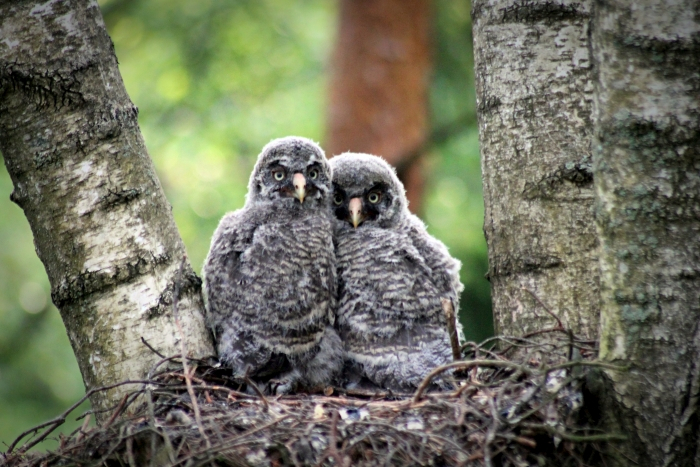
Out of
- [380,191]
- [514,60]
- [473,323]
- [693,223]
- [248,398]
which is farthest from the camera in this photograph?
[473,323]

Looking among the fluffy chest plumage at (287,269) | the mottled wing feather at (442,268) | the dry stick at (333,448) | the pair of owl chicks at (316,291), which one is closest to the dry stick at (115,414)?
the pair of owl chicks at (316,291)

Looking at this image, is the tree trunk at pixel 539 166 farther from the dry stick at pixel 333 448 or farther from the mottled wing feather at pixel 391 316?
the dry stick at pixel 333 448

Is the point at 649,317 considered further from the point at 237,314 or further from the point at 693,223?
the point at 237,314

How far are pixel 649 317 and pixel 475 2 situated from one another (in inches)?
80.1

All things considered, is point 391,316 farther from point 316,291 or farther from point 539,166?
point 539,166

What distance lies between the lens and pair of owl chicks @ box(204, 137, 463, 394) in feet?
11.8

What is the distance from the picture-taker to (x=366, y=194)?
439 cm

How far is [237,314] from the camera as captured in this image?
3613mm

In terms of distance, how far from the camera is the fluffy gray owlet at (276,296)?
11.7 feet

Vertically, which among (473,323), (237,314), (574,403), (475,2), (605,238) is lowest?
(473,323)

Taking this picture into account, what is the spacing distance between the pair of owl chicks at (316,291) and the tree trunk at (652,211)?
3.91ft

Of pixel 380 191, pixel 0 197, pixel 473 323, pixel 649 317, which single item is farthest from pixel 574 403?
pixel 0 197

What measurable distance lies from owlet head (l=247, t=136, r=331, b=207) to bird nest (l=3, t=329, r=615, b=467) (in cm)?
145

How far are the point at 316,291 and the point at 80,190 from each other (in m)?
1.27
